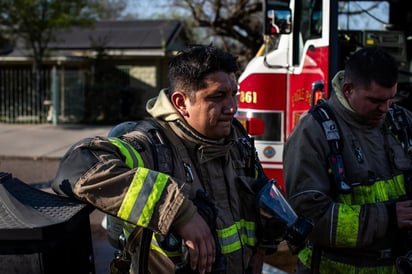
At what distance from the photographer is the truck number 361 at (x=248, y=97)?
5.27 metres

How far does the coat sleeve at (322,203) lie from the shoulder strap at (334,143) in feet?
0.07

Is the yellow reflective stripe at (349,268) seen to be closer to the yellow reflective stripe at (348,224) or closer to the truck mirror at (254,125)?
the yellow reflective stripe at (348,224)

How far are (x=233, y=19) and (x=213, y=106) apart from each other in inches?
574

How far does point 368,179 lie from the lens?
231 centimetres

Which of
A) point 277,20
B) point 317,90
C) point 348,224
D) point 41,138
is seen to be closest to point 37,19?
point 41,138

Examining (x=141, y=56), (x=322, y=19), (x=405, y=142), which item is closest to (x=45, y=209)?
(x=405, y=142)

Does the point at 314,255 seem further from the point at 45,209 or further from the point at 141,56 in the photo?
the point at 141,56

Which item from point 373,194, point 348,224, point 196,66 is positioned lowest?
point 348,224

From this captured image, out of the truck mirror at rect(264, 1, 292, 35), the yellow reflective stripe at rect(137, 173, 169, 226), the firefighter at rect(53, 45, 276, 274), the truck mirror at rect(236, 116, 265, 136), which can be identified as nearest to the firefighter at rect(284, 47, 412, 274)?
the firefighter at rect(53, 45, 276, 274)

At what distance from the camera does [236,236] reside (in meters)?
1.88

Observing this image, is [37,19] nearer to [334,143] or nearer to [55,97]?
[55,97]

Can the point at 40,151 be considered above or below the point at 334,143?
below

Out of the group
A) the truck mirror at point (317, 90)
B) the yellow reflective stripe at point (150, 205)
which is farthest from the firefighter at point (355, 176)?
the truck mirror at point (317, 90)

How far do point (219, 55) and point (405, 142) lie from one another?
108 centimetres
